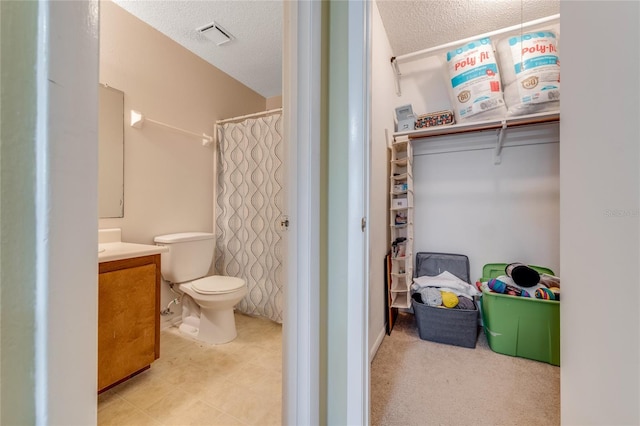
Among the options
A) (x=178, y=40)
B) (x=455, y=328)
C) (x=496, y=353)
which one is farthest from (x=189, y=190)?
(x=496, y=353)

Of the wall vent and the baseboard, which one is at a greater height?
the wall vent

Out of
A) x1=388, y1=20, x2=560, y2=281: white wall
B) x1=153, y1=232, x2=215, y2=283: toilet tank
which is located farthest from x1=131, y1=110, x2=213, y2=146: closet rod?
x1=388, y1=20, x2=560, y2=281: white wall

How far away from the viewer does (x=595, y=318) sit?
72cm

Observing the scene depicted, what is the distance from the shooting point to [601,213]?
2.30 ft

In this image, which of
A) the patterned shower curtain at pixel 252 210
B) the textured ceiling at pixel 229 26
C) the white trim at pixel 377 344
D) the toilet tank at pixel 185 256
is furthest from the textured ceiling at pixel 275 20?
the white trim at pixel 377 344

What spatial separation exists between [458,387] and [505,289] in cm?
73

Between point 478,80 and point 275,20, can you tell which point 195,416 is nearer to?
point 275,20

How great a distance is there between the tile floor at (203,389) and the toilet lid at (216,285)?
411 millimetres

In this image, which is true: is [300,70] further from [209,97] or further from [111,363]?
[209,97]

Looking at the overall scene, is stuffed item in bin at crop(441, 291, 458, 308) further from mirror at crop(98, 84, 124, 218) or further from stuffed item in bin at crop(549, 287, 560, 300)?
mirror at crop(98, 84, 124, 218)

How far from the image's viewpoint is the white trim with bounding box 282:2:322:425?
0.89m

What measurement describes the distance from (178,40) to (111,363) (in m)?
2.22

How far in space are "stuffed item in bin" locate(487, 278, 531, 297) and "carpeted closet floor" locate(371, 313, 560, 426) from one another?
42 centimetres

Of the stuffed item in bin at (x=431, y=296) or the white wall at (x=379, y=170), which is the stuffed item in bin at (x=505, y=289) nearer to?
the stuffed item in bin at (x=431, y=296)
